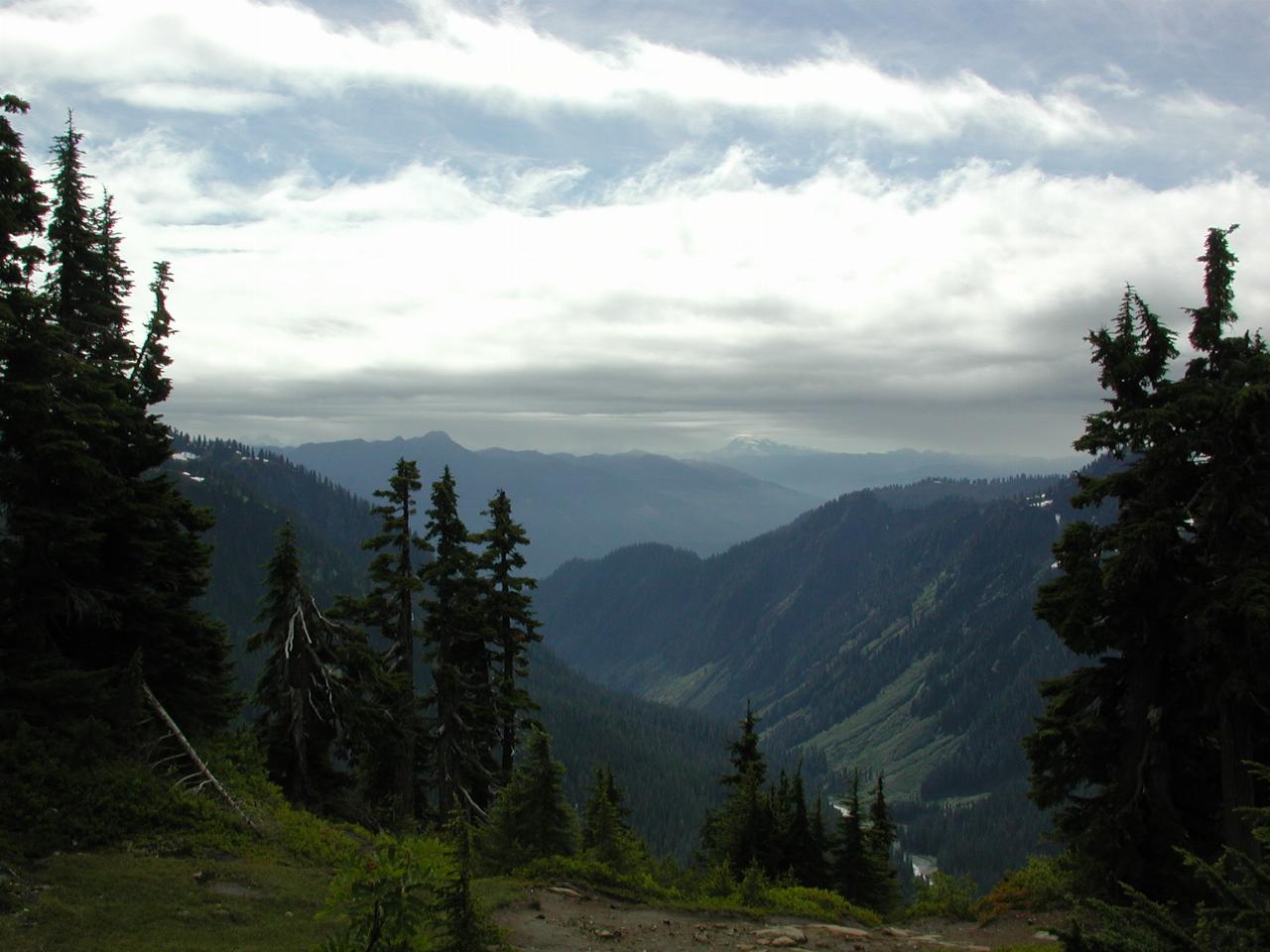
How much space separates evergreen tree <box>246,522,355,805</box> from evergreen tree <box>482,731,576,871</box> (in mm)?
6657

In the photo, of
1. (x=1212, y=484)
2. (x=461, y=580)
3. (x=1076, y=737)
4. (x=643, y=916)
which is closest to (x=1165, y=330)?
(x=1212, y=484)

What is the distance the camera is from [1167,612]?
17906mm

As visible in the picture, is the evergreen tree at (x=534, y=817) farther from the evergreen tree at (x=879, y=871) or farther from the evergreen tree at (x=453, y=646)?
the evergreen tree at (x=879, y=871)

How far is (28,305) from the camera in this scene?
1788 cm

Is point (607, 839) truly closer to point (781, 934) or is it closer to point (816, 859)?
point (781, 934)

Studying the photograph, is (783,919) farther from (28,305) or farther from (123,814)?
(28,305)

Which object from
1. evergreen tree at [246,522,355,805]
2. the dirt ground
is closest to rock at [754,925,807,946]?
the dirt ground

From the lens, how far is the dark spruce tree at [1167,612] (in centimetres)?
1653

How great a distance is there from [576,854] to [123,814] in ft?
40.2

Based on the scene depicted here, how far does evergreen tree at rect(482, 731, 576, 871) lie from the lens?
79.2 feet

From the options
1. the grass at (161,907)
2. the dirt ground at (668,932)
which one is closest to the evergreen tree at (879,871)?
the dirt ground at (668,932)

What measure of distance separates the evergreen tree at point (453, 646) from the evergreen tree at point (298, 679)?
339 centimetres

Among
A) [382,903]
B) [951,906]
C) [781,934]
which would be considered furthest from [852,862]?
[382,903]

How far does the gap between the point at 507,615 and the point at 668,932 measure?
53.2ft
